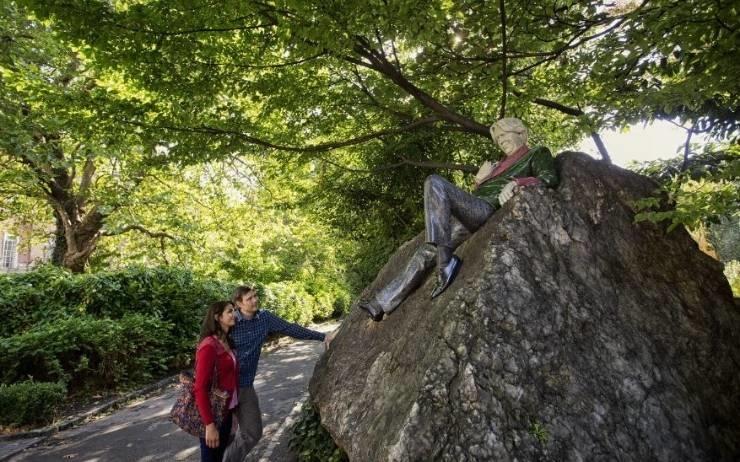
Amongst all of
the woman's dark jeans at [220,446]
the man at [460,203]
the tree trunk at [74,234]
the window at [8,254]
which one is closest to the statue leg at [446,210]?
the man at [460,203]

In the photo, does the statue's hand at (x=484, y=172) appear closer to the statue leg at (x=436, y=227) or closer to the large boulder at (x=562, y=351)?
the statue leg at (x=436, y=227)

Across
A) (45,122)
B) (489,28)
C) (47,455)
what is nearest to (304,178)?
(45,122)

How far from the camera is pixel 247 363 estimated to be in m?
4.22

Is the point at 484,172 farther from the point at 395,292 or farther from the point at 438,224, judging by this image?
the point at 395,292

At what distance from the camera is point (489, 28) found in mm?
5691

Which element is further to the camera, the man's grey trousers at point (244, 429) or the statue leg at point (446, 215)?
the man's grey trousers at point (244, 429)

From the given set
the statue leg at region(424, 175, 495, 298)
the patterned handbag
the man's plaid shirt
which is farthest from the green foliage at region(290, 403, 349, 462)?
the statue leg at region(424, 175, 495, 298)

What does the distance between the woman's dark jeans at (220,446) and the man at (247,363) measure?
111 millimetres

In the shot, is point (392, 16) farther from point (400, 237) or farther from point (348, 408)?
point (400, 237)

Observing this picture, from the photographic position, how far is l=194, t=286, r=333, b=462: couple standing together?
3617 millimetres

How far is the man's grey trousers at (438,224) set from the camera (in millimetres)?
3781

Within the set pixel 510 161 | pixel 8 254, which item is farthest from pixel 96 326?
pixel 8 254

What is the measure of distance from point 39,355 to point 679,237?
9.13 metres

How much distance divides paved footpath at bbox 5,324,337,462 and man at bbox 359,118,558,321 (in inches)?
103
